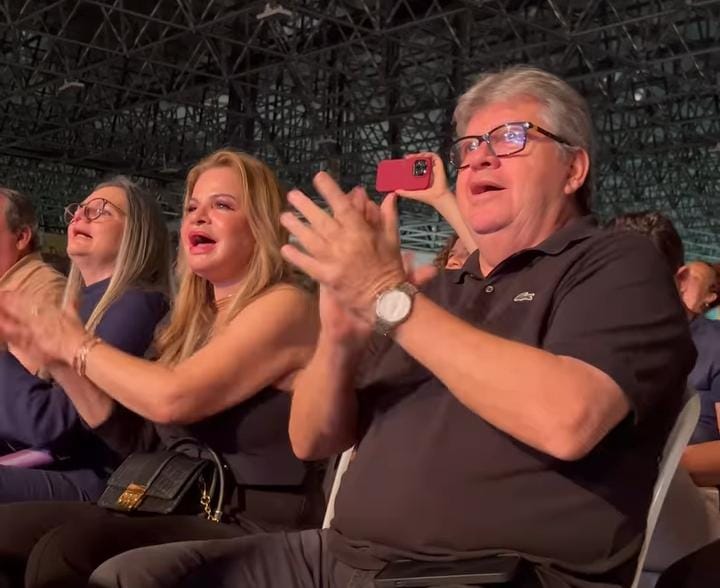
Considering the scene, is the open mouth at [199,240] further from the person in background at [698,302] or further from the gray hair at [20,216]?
the gray hair at [20,216]

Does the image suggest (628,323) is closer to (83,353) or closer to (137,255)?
(83,353)

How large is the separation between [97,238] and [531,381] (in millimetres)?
1921

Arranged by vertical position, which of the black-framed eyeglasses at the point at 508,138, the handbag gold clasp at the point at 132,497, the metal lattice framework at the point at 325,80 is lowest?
the handbag gold clasp at the point at 132,497

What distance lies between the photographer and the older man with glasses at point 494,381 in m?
1.44

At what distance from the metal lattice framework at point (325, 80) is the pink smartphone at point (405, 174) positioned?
8.43m

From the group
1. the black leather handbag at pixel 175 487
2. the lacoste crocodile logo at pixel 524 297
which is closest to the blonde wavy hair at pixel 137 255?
the black leather handbag at pixel 175 487

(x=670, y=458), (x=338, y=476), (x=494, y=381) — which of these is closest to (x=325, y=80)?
(x=338, y=476)

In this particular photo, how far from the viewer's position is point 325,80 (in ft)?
49.8

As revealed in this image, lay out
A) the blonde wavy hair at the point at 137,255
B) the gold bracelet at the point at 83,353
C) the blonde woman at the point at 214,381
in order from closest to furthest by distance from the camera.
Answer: the blonde woman at the point at 214,381 < the gold bracelet at the point at 83,353 < the blonde wavy hair at the point at 137,255

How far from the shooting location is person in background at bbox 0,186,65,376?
125 inches

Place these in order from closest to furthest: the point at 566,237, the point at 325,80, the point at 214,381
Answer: the point at 566,237 < the point at 214,381 < the point at 325,80

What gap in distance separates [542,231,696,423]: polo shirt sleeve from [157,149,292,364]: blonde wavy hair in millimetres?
958

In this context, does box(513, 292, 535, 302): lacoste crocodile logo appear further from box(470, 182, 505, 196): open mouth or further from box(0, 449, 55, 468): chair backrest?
box(0, 449, 55, 468): chair backrest

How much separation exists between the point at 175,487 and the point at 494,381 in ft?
3.27
